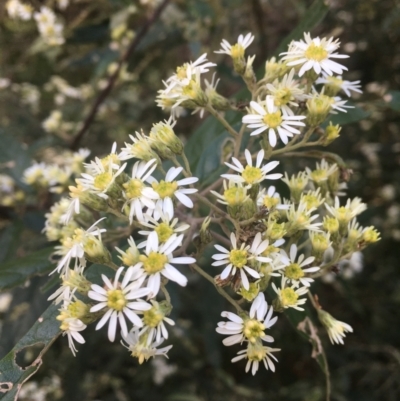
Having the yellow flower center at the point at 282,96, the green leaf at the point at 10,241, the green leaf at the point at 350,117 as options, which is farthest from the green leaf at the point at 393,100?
the green leaf at the point at 10,241

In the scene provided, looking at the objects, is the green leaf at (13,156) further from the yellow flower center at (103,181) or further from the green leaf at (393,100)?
the green leaf at (393,100)

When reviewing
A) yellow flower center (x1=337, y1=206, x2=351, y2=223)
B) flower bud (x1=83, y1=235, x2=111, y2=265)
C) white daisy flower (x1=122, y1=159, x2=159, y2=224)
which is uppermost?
yellow flower center (x1=337, y1=206, x2=351, y2=223)

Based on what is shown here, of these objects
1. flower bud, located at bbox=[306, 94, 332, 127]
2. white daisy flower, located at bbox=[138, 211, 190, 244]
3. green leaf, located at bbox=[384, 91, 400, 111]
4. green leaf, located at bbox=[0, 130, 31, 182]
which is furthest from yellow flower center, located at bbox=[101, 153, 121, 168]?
green leaf, located at bbox=[0, 130, 31, 182]

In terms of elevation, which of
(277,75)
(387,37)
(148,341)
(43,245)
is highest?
(387,37)

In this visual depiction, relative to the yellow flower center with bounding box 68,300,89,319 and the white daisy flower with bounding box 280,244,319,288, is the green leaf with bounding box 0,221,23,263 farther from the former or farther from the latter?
the white daisy flower with bounding box 280,244,319,288

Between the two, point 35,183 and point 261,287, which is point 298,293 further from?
point 35,183

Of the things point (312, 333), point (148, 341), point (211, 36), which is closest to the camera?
point (148, 341)

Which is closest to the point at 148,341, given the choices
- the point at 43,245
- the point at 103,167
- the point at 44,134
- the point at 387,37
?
the point at 103,167
